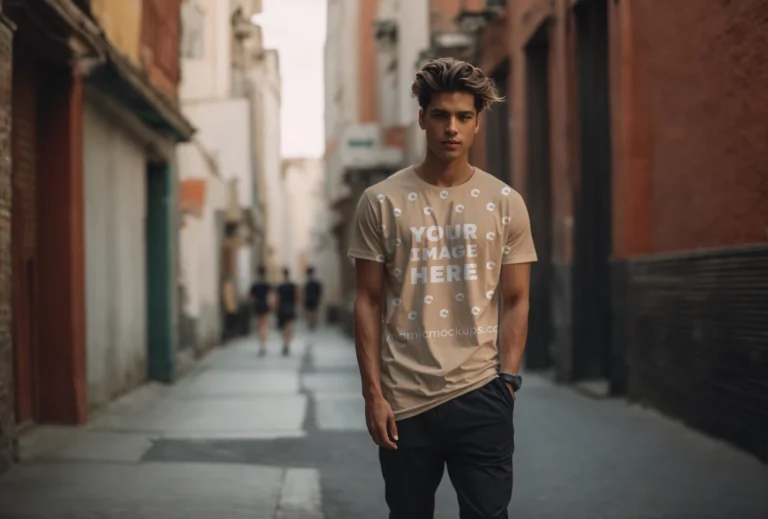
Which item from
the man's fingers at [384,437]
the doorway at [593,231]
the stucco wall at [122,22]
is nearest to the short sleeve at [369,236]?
the man's fingers at [384,437]

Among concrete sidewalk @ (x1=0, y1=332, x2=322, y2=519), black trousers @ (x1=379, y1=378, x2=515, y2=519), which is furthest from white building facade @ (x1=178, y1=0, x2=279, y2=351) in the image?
black trousers @ (x1=379, y1=378, x2=515, y2=519)

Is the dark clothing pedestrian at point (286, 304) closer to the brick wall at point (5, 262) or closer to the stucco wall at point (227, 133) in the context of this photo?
the stucco wall at point (227, 133)

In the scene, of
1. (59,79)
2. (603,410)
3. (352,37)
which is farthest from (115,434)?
(352,37)

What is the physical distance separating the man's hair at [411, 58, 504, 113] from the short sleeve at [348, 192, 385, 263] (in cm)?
36

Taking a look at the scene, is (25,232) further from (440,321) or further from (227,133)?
(227,133)

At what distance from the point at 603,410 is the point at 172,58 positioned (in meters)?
8.68

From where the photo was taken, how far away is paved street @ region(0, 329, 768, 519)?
6289 millimetres

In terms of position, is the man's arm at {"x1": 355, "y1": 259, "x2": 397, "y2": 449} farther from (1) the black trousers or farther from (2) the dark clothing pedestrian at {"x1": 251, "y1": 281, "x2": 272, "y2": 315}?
(2) the dark clothing pedestrian at {"x1": 251, "y1": 281, "x2": 272, "y2": 315}

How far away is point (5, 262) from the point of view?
7.71m

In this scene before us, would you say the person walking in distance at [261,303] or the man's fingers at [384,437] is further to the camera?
the person walking in distance at [261,303]

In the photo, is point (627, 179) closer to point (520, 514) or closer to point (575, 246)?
→ point (575, 246)

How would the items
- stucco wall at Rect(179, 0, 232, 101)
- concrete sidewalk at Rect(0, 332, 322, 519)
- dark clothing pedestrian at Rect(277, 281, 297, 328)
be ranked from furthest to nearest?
stucco wall at Rect(179, 0, 232, 101), dark clothing pedestrian at Rect(277, 281, 297, 328), concrete sidewalk at Rect(0, 332, 322, 519)

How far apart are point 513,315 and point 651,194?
7.69 metres

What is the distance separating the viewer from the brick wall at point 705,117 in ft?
26.4
